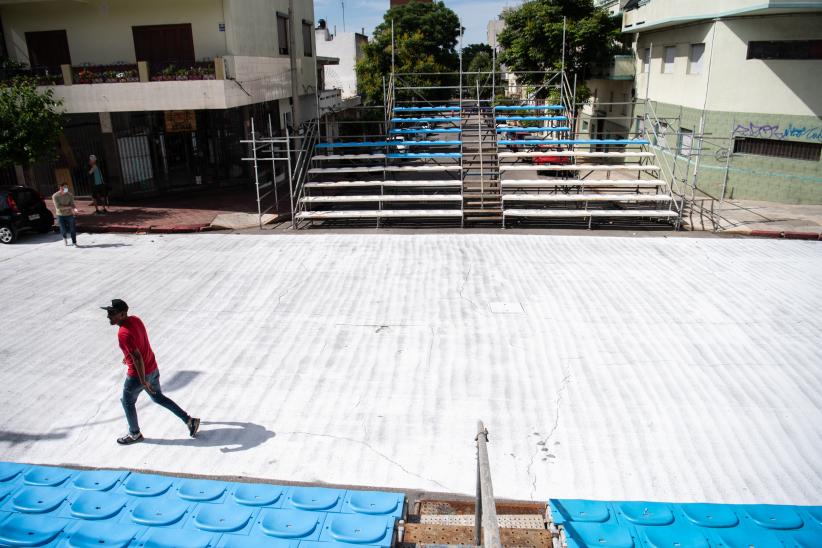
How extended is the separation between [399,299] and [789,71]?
48.8 feet

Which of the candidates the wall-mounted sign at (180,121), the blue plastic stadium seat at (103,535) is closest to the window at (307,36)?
the wall-mounted sign at (180,121)

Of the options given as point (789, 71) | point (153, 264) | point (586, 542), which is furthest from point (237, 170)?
point (586, 542)

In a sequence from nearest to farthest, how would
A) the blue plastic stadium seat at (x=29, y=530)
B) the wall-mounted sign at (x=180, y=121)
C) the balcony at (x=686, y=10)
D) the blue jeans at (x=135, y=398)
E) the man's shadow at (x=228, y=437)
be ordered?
1. the blue plastic stadium seat at (x=29, y=530)
2. the blue jeans at (x=135, y=398)
3. the man's shadow at (x=228, y=437)
4. the balcony at (x=686, y=10)
5. the wall-mounted sign at (x=180, y=121)

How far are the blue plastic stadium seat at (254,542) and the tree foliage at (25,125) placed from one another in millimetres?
14831

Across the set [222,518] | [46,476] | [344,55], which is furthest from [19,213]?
[344,55]

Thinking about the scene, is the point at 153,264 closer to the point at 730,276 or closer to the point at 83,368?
the point at 83,368

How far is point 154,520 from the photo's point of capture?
15.2 ft

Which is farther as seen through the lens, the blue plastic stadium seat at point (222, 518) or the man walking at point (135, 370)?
the man walking at point (135, 370)

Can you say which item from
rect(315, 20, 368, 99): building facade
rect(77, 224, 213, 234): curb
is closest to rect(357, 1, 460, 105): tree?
rect(315, 20, 368, 99): building facade

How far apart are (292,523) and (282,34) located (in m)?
22.0

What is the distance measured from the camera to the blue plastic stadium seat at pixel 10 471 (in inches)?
207

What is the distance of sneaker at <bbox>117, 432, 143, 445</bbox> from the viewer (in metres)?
6.63

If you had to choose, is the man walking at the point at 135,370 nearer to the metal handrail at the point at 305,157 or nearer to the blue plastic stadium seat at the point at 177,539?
the blue plastic stadium seat at the point at 177,539

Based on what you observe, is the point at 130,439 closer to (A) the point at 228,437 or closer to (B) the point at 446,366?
(A) the point at 228,437
